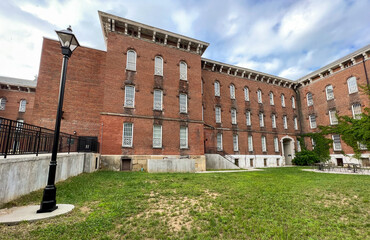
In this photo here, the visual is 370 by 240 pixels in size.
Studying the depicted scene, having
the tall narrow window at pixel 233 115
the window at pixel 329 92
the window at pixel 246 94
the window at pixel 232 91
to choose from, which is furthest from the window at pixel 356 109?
the window at pixel 232 91

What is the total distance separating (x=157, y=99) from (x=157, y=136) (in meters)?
3.84

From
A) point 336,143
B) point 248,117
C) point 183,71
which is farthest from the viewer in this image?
point 248,117

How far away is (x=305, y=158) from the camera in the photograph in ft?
88.0

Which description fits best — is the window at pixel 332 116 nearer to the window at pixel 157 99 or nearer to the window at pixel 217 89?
the window at pixel 217 89

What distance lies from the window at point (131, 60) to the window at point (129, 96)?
206 cm

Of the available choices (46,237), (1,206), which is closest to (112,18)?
(1,206)

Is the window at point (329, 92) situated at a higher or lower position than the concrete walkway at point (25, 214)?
higher

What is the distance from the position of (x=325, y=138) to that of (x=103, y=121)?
30.7 metres

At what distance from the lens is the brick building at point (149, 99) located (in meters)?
16.6

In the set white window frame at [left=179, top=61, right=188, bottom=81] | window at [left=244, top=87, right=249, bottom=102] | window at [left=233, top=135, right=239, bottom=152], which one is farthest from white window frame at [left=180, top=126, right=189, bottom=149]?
window at [left=244, top=87, right=249, bottom=102]

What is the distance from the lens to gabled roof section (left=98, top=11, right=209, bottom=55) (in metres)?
17.2

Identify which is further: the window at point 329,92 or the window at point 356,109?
the window at point 329,92

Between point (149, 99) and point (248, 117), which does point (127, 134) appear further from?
point (248, 117)

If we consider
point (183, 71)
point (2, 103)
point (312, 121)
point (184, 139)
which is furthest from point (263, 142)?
point (2, 103)
